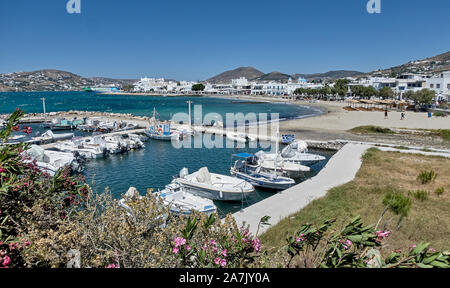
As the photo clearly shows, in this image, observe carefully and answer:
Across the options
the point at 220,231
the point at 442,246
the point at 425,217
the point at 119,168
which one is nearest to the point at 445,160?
the point at 425,217

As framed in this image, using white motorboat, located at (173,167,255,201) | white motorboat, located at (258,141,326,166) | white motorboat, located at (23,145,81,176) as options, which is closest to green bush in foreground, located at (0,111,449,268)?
white motorboat, located at (173,167,255,201)

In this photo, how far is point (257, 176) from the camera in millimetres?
19422

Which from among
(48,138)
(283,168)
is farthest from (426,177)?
(48,138)

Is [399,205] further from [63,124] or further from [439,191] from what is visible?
[63,124]

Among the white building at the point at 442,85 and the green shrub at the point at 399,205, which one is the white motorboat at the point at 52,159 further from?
the white building at the point at 442,85

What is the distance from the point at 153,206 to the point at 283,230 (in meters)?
7.71

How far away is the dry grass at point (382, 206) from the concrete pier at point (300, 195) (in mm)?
576

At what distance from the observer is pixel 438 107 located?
216ft

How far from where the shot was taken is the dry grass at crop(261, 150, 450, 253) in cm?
945

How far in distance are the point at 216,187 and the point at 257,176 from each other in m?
4.14

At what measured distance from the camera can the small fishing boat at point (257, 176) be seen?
59.5 ft

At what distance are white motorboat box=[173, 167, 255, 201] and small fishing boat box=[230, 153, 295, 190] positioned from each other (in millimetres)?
1847

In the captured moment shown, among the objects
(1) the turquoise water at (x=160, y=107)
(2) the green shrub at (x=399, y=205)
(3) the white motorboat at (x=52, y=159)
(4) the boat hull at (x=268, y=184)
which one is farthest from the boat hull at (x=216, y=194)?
(1) the turquoise water at (x=160, y=107)

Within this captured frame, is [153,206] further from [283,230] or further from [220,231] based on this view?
[283,230]
